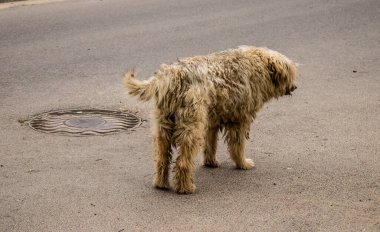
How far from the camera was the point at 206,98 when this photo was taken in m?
6.28

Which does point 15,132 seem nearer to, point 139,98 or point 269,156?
point 139,98

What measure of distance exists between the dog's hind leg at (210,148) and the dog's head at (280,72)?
0.74m

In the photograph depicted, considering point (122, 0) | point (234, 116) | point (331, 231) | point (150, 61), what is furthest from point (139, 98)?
point (122, 0)

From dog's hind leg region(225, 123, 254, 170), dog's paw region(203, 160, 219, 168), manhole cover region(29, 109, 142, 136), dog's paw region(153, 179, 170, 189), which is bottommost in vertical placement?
dog's paw region(203, 160, 219, 168)

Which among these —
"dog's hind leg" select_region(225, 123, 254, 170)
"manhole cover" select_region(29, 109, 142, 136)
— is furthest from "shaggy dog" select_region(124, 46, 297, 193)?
"manhole cover" select_region(29, 109, 142, 136)

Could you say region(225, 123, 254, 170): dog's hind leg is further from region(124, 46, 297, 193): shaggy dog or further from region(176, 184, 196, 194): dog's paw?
region(176, 184, 196, 194): dog's paw

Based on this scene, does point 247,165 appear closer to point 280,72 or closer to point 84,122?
point 280,72

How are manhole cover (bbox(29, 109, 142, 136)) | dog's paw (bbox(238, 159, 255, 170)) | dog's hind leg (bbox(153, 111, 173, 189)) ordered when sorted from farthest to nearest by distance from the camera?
manhole cover (bbox(29, 109, 142, 136)), dog's paw (bbox(238, 159, 255, 170)), dog's hind leg (bbox(153, 111, 173, 189))

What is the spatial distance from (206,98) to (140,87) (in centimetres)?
59

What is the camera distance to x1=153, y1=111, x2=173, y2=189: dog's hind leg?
6289mm

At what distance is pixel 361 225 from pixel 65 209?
242 centimetres

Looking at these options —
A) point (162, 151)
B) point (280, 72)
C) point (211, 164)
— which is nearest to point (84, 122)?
point (211, 164)

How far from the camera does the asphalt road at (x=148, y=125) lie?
19.3 ft

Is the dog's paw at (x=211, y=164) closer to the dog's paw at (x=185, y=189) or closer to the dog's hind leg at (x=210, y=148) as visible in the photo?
the dog's hind leg at (x=210, y=148)
